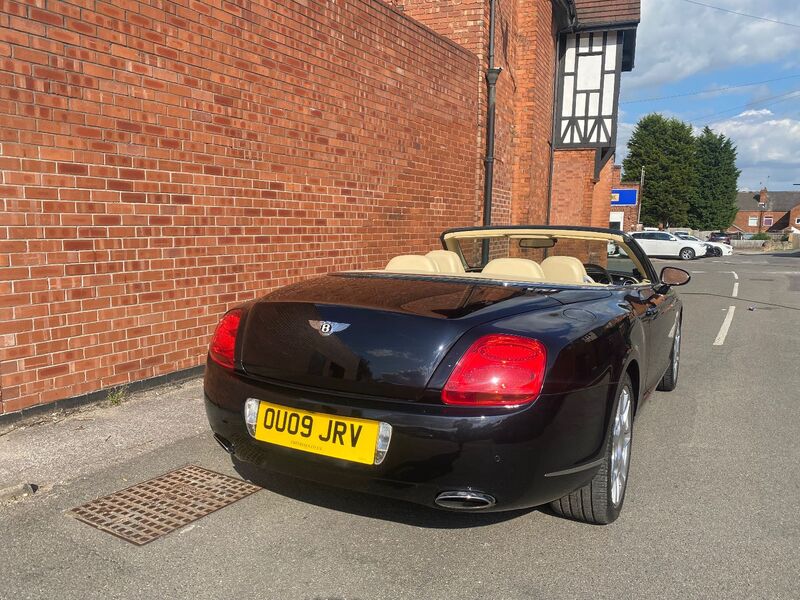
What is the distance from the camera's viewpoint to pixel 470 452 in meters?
2.22

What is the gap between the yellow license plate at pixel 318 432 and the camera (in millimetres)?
2324

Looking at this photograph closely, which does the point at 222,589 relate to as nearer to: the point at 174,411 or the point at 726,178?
the point at 174,411

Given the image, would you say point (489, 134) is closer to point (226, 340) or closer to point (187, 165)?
point (187, 165)

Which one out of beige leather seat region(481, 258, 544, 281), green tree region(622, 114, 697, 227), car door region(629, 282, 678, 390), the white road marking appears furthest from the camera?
green tree region(622, 114, 697, 227)

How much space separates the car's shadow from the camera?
2773 millimetres

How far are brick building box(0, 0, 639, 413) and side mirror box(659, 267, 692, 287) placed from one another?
11.2 ft

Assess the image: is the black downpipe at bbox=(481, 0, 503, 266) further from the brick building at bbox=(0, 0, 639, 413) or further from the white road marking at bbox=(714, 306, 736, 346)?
the white road marking at bbox=(714, 306, 736, 346)

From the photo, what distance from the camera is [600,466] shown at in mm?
2586

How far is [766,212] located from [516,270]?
117088 mm

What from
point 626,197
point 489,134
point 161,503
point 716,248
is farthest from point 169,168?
point 716,248

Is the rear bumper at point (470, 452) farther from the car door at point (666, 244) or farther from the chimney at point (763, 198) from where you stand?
the chimney at point (763, 198)

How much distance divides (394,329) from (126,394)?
2972 millimetres

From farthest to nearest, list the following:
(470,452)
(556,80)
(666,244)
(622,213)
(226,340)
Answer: (622,213), (666,244), (556,80), (226,340), (470,452)

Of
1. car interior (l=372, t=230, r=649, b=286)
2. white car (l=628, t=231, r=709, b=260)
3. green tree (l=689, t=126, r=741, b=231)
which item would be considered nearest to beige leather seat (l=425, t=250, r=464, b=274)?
car interior (l=372, t=230, r=649, b=286)
